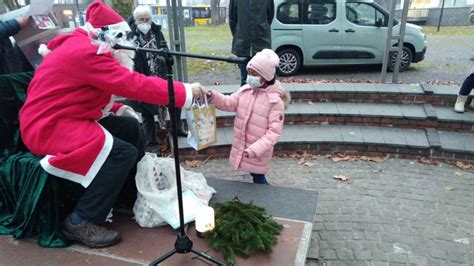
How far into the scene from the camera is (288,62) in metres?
8.05

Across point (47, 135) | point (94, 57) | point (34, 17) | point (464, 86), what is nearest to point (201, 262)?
point (47, 135)

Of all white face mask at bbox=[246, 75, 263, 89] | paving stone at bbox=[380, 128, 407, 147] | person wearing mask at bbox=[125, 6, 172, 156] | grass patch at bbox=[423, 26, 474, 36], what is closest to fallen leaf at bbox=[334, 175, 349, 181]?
paving stone at bbox=[380, 128, 407, 147]

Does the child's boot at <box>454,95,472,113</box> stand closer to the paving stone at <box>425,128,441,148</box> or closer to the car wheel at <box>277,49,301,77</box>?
the paving stone at <box>425,128,441,148</box>

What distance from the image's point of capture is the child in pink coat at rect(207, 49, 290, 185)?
116 inches

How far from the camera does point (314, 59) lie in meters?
8.06

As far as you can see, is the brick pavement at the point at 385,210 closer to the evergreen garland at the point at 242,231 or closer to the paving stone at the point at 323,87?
the evergreen garland at the point at 242,231

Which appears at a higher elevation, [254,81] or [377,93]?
[254,81]

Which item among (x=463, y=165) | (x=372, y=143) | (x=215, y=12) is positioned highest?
(x=215, y=12)

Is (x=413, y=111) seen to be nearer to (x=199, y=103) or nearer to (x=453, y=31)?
(x=199, y=103)

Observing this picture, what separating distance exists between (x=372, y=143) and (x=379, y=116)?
560 millimetres

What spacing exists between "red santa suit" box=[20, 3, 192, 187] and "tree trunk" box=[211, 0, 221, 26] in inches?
995

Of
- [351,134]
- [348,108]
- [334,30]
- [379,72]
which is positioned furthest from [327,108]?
[379,72]

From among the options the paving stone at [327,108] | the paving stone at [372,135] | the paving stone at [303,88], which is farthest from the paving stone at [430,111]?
the paving stone at [303,88]

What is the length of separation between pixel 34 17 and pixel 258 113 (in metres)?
1.98
